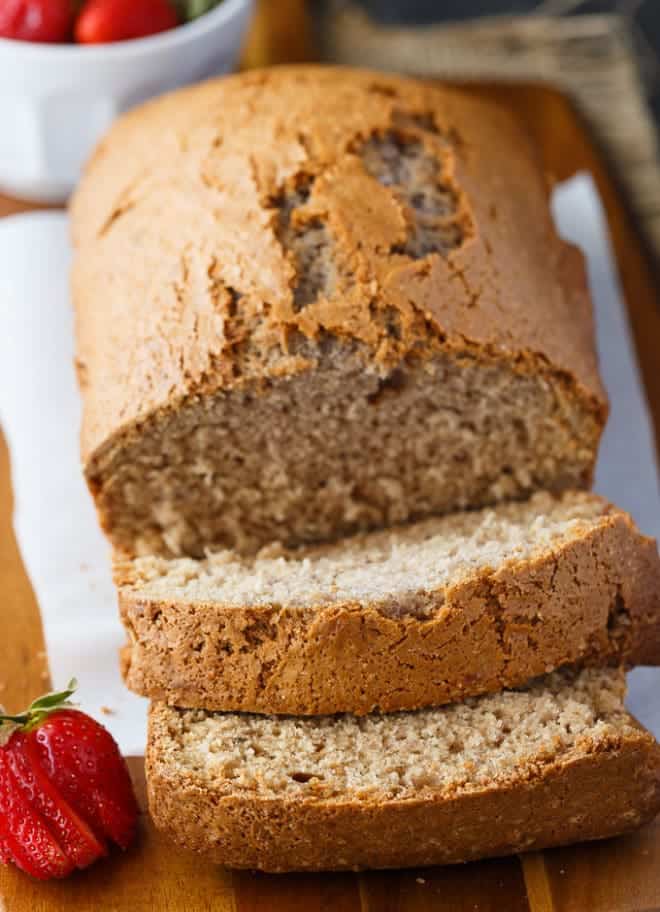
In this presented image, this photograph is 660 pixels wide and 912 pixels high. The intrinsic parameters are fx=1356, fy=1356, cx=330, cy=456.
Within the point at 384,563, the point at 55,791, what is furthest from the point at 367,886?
the point at 384,563

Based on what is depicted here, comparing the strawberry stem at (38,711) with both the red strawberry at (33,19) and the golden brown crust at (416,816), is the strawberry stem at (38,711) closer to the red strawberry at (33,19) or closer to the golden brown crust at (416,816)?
the golden brown crust at (416,816)

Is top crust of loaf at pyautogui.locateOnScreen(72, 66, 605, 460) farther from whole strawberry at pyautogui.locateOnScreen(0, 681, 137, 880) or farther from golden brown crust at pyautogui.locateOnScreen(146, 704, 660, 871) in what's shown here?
golden brown crust at pyautogui.locateOnScreen(146, 704, 660, 871)

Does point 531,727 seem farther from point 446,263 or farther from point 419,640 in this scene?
point 446,263

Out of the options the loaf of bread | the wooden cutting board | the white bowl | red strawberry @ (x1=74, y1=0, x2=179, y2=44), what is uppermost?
red strawberry @ (x1=74, y1=0, x2=179, y2=44)

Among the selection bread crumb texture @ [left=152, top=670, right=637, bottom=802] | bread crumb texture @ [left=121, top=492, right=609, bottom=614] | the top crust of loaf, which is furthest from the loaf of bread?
bread crumb texture @ [left=152, top=670, right=637, bottom=802]

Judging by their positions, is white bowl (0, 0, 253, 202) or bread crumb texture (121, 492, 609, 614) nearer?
bread crumb texture (121, 492, 609, 614)

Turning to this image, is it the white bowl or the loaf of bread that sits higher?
the white bowl

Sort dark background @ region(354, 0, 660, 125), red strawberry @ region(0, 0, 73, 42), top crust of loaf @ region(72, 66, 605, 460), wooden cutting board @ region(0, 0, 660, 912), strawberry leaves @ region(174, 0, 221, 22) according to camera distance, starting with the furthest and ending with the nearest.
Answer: dark background @ region(354, 0, 660, 125) → strawberry leaves @ region(174, 0, 221, 22) → red strawberry @ region(0, 0, 73, 42) → top crust of loaf @ region(72, 66, 605, 460) → wooden cutting board @ region(0, 0, 660, 912)
